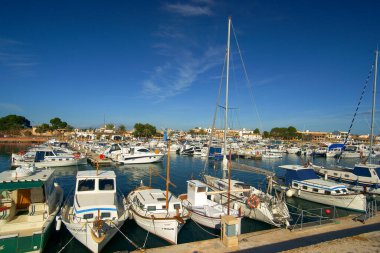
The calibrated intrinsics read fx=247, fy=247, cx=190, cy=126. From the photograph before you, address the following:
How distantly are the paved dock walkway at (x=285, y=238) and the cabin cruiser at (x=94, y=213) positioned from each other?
3.56m

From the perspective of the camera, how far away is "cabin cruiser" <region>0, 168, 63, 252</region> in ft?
41.1

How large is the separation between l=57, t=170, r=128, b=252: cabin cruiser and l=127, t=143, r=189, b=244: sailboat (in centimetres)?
114

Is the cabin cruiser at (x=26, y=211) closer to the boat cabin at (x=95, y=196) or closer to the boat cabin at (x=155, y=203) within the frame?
the boat cabin at (x=95, y=196)

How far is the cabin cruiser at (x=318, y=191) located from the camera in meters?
23.5

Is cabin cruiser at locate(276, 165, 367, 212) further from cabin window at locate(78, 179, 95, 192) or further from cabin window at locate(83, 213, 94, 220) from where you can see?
cabin window at locate(83, 213, 94, 220)

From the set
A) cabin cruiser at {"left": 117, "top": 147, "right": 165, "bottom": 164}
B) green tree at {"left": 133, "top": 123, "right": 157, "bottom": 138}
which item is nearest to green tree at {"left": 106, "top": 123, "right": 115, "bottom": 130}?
green tree at {"left": 133, "top": 123, "right": 157, "bottom": 138}

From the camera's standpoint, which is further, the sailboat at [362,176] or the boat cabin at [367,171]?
the boat cabin at [367,171]

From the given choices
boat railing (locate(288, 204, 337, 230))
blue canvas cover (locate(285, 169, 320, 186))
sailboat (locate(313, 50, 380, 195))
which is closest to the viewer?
boat railing (locate(288, 204, 337, 230))

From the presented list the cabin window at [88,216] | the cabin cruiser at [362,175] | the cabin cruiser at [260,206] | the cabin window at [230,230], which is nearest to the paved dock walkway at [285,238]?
the cabin window at [230,230]

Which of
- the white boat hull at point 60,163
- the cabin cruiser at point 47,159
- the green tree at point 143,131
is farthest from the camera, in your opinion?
the green tree at point 143,131

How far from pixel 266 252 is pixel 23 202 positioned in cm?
1539

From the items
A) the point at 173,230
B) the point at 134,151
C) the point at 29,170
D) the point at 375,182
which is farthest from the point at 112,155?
the point at 375,182

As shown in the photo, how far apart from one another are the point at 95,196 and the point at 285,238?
1246 centimetres

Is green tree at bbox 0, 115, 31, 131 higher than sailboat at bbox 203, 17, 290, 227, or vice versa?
green tree at bbox 0, 115, 31, 131
